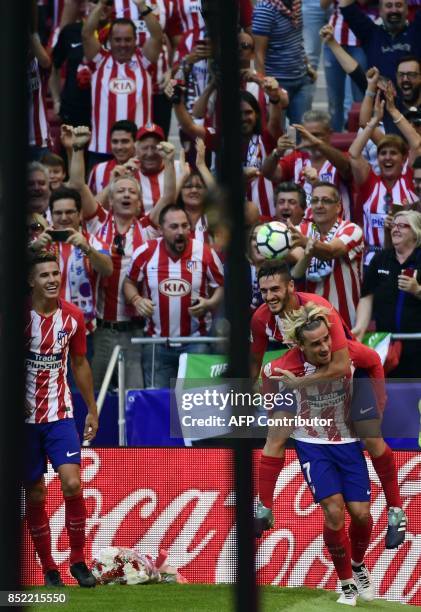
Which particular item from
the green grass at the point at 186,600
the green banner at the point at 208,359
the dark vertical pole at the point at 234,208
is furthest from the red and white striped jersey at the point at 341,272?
the dark vertical pole at the point at 234,208

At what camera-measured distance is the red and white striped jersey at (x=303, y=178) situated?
10156 mm

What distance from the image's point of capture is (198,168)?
9.62 metres

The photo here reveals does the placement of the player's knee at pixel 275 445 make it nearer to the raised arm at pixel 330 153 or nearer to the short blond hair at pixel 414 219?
the short blond hair at pixel 414 219

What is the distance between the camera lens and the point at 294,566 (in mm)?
8328

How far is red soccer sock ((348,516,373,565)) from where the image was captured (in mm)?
7810

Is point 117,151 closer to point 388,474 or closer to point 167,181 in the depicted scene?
point 167,181

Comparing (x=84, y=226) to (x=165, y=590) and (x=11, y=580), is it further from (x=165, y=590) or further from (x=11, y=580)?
(x=11, y=580)

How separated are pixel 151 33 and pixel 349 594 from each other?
5669 mm

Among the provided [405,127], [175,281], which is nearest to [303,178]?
[405,127]

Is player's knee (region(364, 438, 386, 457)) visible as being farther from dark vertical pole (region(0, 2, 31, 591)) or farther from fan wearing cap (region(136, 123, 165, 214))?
dark vertical pole (region(0, 2, 31, 591))

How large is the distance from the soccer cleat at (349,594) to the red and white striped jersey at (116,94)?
5.02 meters

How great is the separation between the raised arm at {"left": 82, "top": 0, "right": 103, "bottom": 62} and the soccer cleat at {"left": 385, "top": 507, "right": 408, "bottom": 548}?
535 centimetres

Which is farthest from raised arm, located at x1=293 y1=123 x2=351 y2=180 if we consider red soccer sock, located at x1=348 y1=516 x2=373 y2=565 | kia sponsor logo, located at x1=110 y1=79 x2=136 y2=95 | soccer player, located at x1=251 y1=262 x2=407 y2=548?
red soccer sock, located at x1=348 y1=516 x2=373 y2=565

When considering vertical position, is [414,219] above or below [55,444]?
above
